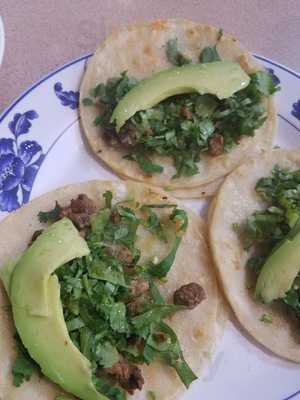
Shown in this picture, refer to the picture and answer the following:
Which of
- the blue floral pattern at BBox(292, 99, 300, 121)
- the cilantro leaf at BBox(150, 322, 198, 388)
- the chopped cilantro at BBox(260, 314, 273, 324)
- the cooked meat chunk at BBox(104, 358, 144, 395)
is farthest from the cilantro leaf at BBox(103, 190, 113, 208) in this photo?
the blue floral pattern at BBox(292, 99, 300, 121)

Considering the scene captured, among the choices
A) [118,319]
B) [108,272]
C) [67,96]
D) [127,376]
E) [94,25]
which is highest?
[94,25]

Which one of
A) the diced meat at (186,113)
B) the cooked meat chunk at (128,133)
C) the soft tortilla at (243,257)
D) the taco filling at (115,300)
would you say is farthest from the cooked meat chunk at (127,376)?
the diced meat at (186,113)

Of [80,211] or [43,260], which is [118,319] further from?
[80,211]

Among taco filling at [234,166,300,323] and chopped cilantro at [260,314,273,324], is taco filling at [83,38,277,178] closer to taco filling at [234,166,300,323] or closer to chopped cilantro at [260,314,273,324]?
taco filling at [234,166,300,323]

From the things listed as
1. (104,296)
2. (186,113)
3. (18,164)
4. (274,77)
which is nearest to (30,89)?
(18,164)

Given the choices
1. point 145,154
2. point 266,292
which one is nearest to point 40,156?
point 145,154

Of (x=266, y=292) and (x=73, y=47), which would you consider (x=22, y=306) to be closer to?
(x=266, y=292)
